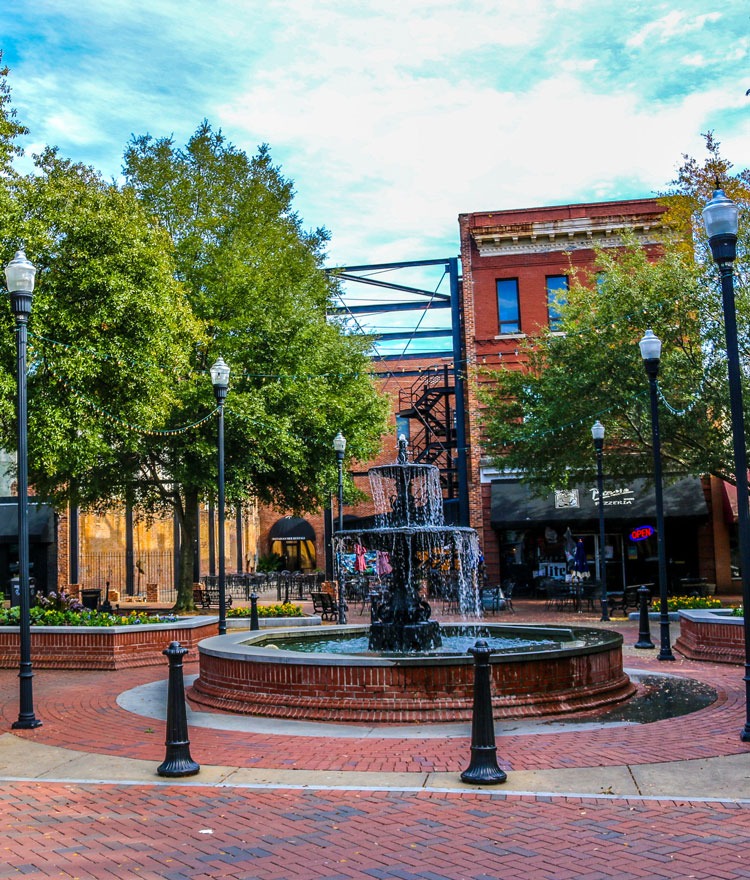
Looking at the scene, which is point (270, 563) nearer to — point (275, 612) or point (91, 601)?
point (91, 601)

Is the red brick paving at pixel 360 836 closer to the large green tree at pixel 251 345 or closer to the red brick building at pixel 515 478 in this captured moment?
the large green tree at pixel 251 345

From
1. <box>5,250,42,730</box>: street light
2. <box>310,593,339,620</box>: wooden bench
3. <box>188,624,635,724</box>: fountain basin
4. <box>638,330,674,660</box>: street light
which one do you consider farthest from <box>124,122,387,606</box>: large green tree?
<box>188,624,635,724</box>: fountain basin

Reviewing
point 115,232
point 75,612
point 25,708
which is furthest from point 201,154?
point 25,708

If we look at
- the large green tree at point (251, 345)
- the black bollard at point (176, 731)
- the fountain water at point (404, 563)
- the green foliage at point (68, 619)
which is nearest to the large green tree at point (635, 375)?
the large green tree at point (251, 345)

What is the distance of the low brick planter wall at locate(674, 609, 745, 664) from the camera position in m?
14.5

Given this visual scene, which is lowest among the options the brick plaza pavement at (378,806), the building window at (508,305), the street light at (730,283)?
the brick plaza pavement at (378,806)

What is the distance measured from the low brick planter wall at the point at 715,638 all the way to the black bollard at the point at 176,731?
966cm

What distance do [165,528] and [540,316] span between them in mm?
19008

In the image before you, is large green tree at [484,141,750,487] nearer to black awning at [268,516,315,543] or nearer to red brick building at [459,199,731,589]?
red brick building at [459,199,731,589]

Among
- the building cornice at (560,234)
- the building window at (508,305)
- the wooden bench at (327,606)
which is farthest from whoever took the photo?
the building window at (508,305)

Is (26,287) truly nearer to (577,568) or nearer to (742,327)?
(742,327)

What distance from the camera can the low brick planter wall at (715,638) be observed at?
14547mm

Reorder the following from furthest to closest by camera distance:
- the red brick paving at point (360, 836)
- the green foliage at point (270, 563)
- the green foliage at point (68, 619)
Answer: the green foliage at point (270, 563) < the green foliage at point (68, 619) < the red brick paving at point (360, 836)

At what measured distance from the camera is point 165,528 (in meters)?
40.7
